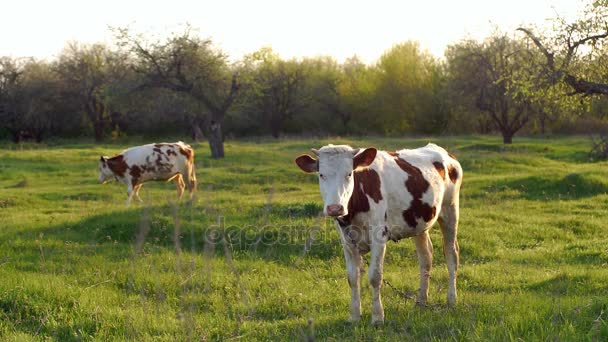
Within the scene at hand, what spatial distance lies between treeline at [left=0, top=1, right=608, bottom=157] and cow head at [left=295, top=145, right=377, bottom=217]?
2406cm

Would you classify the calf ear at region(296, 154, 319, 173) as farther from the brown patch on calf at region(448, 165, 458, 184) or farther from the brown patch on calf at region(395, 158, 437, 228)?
the brown patch on calf at region(448, 165, 458, 184)

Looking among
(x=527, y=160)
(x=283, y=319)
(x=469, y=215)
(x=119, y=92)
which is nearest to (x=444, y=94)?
(x=527, y=160)

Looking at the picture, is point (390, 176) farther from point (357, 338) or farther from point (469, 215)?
point (469, 215)

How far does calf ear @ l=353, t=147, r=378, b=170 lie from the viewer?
6750 millimetres

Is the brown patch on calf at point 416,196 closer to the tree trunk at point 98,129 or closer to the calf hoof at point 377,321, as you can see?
the calf hoof at point 377,321

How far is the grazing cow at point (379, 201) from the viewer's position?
6609 millimetres

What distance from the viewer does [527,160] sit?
88.4ft

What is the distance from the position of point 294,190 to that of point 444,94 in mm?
34765

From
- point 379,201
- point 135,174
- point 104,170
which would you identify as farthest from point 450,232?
point 104,170

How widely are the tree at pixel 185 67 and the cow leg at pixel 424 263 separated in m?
24.2

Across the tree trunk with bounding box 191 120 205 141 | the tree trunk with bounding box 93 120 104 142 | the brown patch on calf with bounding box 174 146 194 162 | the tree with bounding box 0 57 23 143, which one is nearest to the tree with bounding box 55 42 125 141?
the tree trunk with bounding box 93 120 104 142

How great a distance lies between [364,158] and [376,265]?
1263 millimetres

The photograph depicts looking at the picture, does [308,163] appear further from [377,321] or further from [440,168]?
[440,168]

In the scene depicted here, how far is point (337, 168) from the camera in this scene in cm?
658
